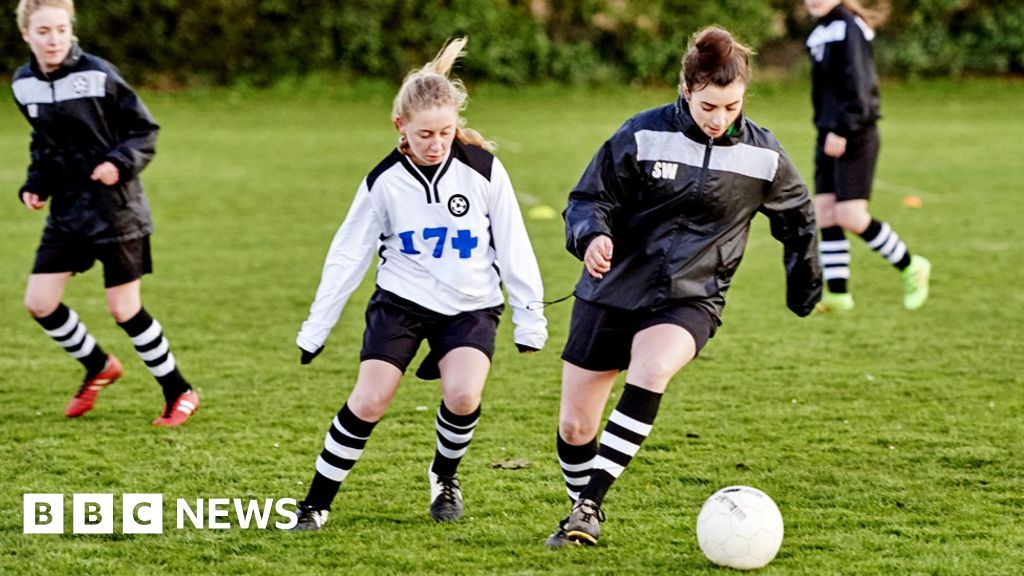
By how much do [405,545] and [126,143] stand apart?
2.55m

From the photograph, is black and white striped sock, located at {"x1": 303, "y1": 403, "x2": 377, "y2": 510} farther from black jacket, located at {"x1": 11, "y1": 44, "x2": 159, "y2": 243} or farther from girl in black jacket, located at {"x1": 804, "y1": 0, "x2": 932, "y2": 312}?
girl in black jacket, located at {"x1": 804, "y1": 0, "x2": 932, "y2": 312}

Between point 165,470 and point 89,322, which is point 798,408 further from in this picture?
point 89,322

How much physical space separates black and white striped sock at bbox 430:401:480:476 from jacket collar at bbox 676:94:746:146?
1.20 meters

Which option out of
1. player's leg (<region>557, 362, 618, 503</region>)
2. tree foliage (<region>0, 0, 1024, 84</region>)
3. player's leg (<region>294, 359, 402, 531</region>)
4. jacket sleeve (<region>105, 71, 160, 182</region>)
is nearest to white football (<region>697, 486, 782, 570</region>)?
player's leg (<region>557, 362, 618, 503</region>)

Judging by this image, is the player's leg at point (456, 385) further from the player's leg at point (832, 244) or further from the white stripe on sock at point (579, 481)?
the player's leg at point (832, 244)

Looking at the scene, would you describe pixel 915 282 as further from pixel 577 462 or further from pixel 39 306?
pixel 39 306

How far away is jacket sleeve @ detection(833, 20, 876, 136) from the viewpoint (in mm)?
8828

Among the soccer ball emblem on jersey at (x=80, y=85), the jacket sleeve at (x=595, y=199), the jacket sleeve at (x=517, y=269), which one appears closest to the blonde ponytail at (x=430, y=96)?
the jacket sleeve at (x=517, y=269)

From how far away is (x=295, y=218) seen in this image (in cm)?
1352

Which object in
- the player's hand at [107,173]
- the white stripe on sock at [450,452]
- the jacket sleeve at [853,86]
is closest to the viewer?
the white stripe on sock at [450,452]

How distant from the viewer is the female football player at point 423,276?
488 centimetres

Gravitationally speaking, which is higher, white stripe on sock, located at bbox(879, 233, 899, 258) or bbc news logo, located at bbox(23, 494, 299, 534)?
bbc news logo, located at bbox(23, 494, 299, 534)

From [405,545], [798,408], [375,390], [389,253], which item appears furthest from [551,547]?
[798,408]

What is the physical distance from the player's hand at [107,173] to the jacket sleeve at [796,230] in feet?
9.42
